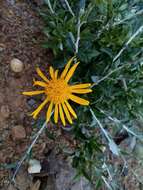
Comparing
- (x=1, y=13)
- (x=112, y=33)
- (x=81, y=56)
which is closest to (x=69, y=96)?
(x=81, y=56)

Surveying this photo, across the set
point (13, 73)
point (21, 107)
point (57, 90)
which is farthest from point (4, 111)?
point (57, 90)

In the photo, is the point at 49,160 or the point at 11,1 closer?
the point at 49,160

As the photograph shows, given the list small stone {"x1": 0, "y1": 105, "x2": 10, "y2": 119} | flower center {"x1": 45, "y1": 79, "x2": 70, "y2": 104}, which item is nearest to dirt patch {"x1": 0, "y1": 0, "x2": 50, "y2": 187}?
small stone {"x1": 0, "y1": 105, "x2": 10, "y2": 119}

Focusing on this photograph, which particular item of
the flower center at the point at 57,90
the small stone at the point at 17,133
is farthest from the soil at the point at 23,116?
the flower center at the point at 57,90

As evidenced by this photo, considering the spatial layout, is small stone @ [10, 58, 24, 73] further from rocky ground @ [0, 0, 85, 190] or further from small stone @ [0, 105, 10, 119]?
small stone @ [0, 105, 10, 119]

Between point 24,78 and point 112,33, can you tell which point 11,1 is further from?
point 112,33

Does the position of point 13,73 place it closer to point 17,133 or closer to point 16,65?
point 16,65

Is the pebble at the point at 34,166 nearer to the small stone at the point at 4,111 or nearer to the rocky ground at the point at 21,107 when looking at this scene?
the rocky ground at the point at 21,107
